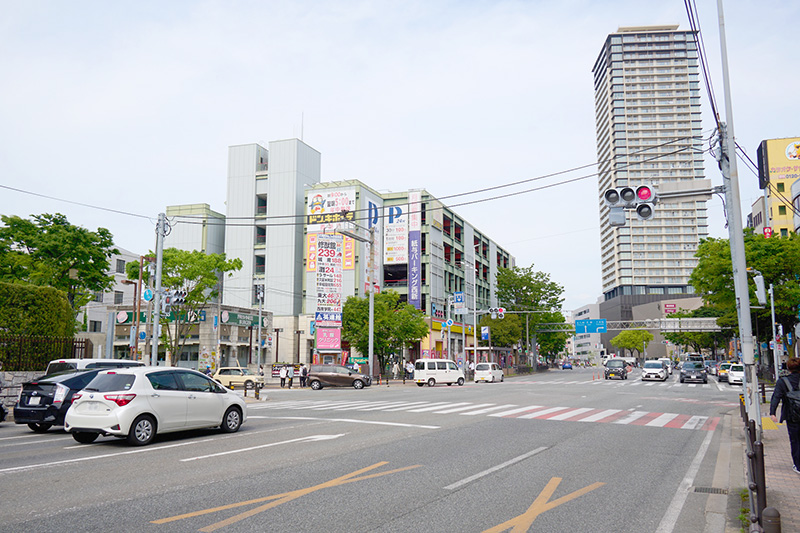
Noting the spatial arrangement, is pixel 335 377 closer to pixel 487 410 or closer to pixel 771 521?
pixel 487 410

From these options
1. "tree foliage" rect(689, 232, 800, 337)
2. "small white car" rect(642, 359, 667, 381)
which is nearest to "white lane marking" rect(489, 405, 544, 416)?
"tree foliage" rect(689, 232, 800, 337)

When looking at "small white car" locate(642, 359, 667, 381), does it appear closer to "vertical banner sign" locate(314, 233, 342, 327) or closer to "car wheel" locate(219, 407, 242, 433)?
"vertical banner sign" locate(314, 233, 342, 327)

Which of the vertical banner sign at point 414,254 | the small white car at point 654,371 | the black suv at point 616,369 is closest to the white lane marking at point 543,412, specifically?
the small white car at point 654,371

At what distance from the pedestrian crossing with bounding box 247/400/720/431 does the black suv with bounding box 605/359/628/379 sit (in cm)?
3423

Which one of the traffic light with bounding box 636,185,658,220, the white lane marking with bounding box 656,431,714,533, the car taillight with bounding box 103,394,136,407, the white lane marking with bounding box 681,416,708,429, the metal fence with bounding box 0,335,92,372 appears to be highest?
the traffic light with bounding box 636,185,658,220

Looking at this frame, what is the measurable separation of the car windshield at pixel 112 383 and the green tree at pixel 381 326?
3461 cm

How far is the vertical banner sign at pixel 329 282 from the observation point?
151ft

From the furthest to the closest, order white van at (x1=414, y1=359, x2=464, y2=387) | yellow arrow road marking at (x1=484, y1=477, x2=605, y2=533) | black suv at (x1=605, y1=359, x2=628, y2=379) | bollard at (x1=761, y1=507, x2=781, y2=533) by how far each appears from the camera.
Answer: black suv at (x1=605, y1=359, x2=628, y2=379)
white van at (x1=414, y1=359, x2=464, y2=387)
yellow arrow road marking at (x1=484, y1=477, x2=605, y2=533)
bollard at (x1=761, y1=507, x2=781, y2=533)

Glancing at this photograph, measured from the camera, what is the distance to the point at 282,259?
205 ft

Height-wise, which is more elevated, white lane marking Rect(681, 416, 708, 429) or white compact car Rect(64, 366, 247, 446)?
white compact car Rect(64, 366, 247, 446)

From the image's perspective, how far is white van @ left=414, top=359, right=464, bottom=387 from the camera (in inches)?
1610

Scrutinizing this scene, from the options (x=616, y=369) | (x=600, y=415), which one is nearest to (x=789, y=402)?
(x=600, y=415)

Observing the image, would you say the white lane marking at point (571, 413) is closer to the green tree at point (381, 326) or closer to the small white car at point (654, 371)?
the green tree at point (381, 326)

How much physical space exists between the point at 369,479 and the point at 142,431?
566 centimetres
